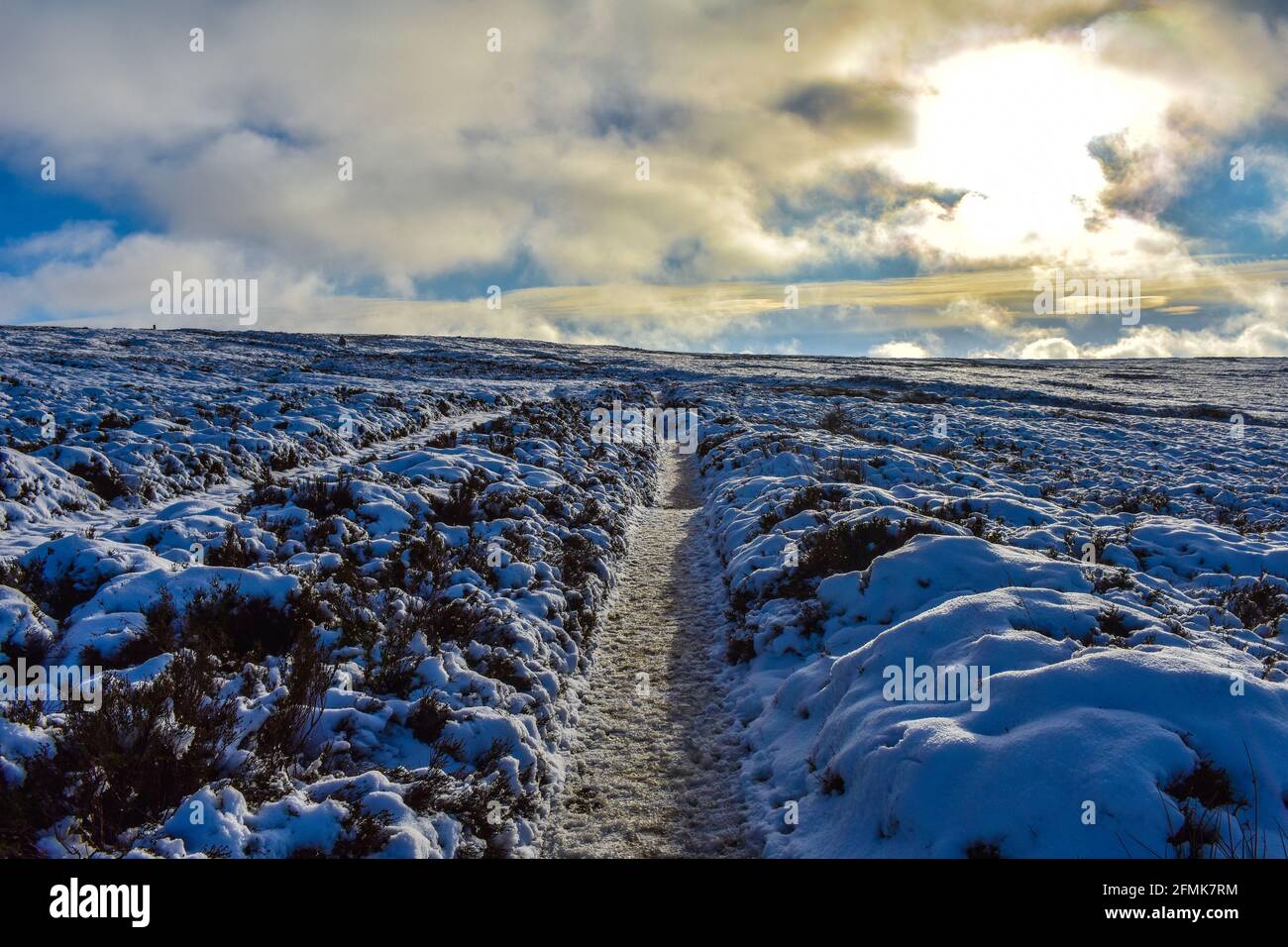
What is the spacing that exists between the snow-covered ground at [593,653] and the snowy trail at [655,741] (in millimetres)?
46

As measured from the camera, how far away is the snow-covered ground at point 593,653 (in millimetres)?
4348

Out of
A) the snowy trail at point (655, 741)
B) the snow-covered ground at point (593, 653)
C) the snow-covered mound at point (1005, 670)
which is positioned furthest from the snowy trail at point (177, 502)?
the snow-covered mound at point (1005, 670)

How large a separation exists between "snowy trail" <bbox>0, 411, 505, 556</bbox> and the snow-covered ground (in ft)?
0.39

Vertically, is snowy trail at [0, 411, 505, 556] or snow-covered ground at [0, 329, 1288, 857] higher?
snowy trail at [0, 411, 505, 556]

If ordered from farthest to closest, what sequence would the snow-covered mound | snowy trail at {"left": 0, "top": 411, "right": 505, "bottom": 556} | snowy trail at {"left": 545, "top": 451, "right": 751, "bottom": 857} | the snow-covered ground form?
1. snowy trail at {"left": 0, "top": 411, "right": 505, "bottom": 556}
2. snowy trail at {"left": 545, "top": 451, "right": 751, "bottom": 857}
3. the snow-covered ground
4. the snow-covered mound

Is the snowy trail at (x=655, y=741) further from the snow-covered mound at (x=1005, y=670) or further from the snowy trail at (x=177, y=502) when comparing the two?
the snowy trail at (x=177, y=502)

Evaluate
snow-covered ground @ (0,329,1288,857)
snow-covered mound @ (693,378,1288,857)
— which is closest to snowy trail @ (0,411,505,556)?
snow-covered ground @ (0,329,1288,857)

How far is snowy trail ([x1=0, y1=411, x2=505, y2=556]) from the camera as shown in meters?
8.80

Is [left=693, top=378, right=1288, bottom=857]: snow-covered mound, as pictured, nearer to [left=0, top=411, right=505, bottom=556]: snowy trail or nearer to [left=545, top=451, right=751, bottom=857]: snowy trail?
[left=545, top=451, right=751, bottom=857]: snowy trail

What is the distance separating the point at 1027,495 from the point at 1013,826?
1354 cm

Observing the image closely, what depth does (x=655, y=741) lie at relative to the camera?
6.71 metres

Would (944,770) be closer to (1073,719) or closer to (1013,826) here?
(1013,826)

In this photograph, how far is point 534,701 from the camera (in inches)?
271
